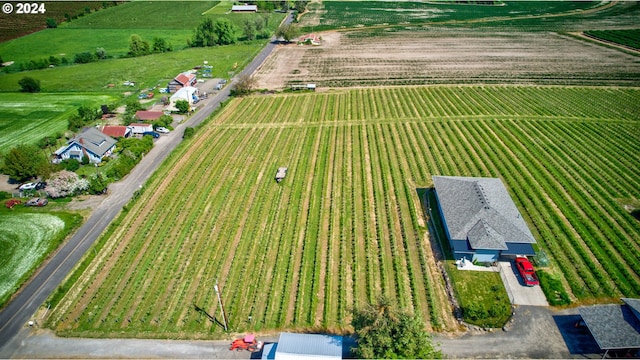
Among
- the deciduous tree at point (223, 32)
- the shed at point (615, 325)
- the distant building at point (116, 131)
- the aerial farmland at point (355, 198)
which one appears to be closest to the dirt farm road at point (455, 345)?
the aerial farmland at point (355, 198)

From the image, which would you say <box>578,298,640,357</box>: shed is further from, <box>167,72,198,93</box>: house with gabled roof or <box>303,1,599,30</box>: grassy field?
<box>303,1,599,30</box>: grassy field

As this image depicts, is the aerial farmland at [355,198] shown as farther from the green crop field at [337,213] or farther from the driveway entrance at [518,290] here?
the driveway entrance at [518,290]

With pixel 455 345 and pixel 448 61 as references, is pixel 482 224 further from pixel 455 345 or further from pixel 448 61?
pixel 448 61

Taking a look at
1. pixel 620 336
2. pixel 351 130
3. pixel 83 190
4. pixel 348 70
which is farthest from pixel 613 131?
pixel 83 190

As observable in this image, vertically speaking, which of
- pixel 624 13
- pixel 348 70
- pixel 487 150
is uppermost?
pixel 624 13

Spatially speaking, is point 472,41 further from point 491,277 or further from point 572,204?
point 491,277

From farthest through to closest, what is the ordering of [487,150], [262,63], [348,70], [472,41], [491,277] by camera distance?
[472,41], [262,63], [348,70], [487,150], [491,277]
